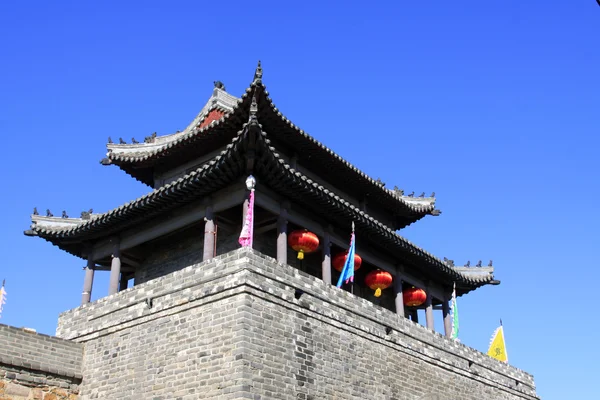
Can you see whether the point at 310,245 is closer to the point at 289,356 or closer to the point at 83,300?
the point at 289,356

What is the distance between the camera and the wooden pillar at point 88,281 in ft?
46.3

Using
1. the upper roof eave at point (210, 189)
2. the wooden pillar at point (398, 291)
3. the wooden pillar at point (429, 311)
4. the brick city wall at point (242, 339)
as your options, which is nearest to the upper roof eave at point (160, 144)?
the upper roof eave at point (210, 189)

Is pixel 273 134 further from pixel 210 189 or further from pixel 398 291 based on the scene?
pixel 398 291

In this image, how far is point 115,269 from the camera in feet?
45.3

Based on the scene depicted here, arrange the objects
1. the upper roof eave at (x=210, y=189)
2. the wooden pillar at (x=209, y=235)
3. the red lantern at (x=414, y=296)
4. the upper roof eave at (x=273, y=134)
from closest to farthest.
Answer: the upper roof eave at (x=210, y=189) → the wooden pillar at (x=209, y=235) → the upper roof eave at (x=273, y=134) → the red lantern at (x=414, y=296)

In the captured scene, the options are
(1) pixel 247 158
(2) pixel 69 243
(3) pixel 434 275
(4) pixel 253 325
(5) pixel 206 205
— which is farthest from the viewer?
(3) pixel 434 275

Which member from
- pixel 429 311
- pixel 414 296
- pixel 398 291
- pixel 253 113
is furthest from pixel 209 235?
pixel 429 311

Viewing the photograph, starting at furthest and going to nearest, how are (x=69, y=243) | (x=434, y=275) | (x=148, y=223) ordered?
(x=434, y=275)
(x=69, y=243)
(x=148, y=223)

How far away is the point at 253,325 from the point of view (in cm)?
1038

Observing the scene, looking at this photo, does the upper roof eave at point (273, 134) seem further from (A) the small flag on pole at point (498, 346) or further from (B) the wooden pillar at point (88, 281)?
(A) the small flag on pole at point (498, 346)

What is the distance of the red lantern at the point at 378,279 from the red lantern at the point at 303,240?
8.51 feet

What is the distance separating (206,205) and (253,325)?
3.13 m

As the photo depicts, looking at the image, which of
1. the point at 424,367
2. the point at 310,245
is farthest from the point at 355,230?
the point at 424,367

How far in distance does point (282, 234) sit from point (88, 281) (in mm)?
4678
